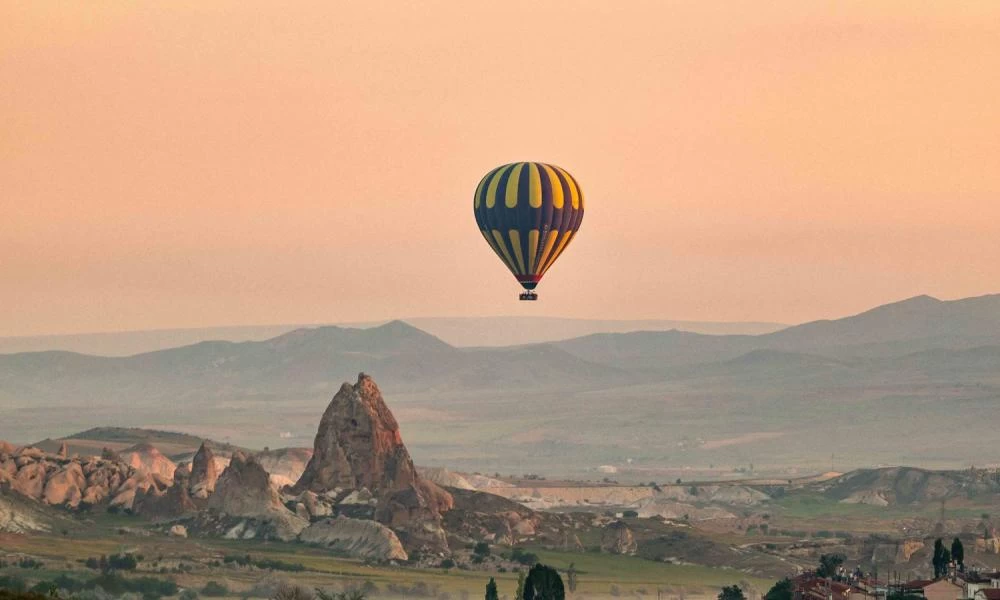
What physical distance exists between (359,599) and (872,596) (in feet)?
136

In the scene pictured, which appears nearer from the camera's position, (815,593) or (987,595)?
(987,595)

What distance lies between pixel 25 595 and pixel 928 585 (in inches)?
3166

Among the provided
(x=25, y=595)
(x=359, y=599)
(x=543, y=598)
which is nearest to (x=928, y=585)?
(x=543, y=598)

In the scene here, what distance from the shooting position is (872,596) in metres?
192

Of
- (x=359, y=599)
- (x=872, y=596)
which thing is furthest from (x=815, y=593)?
(x=359, y=599)

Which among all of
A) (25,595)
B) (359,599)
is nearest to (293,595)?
(359,599)

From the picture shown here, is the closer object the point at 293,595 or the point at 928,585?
the point at 293,595

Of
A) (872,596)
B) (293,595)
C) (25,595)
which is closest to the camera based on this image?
(25,595)

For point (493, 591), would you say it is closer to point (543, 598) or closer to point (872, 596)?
point (543, 598)

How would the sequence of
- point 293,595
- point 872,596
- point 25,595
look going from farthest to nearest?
point 872,596 → point 293,595 → point 25,595

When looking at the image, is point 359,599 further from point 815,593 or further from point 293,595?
point 815,593

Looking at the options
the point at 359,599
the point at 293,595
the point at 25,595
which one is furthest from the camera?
the point at 359,599

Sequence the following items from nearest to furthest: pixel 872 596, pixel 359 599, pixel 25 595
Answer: pixel 25 595
pixel 359 599
pixel 872 596

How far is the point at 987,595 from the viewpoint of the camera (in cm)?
18050
